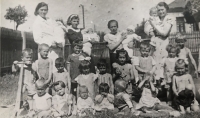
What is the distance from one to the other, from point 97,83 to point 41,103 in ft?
3.07

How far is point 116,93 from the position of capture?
3188 millimetres

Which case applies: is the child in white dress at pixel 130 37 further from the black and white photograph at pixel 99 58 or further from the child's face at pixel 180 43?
the child's face at pixel 180 43

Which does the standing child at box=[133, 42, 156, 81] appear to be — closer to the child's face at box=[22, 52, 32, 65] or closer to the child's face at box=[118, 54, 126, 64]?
the child's face at box=[118, 54, 126, 64]

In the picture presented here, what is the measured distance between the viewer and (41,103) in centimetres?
316

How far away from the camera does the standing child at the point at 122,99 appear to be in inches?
121

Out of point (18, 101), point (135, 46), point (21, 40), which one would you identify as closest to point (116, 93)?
point (135, 46)

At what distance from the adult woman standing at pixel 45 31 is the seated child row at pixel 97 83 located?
0.33 feet

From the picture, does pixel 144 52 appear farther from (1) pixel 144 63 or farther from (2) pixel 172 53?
(2) pixel 172 53

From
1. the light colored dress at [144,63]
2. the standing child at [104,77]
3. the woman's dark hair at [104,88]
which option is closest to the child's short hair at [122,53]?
the light colored dress at [144,63]

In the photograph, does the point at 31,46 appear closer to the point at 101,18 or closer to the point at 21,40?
the point at 21,40

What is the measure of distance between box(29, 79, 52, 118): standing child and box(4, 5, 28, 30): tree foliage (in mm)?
1194

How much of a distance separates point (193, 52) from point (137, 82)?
108 centimetres

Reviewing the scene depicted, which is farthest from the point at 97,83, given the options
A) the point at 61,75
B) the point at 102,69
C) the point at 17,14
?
the point at 17,14

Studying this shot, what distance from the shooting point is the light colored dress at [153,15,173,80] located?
326 centimetres
